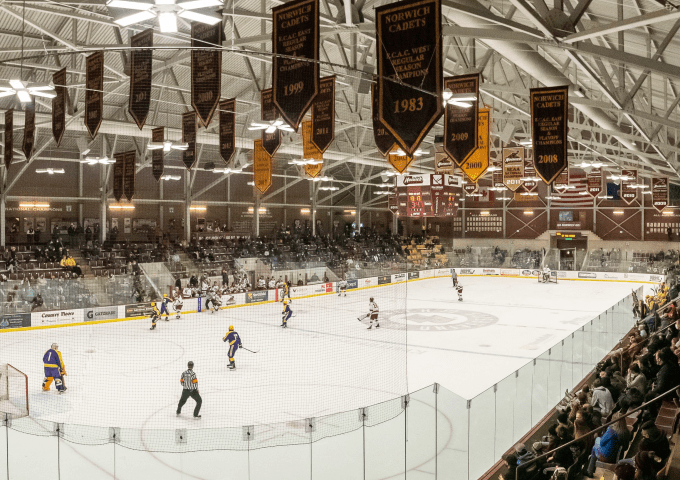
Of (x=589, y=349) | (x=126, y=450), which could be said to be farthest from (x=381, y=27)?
(x=589, y=349)

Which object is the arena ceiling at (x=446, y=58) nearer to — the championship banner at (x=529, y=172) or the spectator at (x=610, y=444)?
the championship banner at (x=529, y=172)

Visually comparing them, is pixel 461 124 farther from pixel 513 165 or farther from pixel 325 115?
pixel 513 165

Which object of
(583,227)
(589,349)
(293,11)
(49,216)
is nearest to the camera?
(293,11)

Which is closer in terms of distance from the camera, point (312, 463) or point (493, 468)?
point (312, 463)

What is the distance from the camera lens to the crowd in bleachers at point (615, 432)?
17.4ft

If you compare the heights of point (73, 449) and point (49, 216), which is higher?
point (49, 216)

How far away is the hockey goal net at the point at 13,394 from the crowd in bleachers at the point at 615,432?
31.6 feet

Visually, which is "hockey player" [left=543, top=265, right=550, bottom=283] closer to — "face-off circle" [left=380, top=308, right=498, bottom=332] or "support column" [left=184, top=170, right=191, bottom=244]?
"face-off circle" [left=380, top=308, right=498, bottom=332]

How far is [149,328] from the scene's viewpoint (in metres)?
21.7

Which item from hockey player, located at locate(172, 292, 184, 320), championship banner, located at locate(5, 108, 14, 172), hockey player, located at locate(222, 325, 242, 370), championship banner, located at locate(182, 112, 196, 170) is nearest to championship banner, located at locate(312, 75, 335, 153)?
hockey player, located at locate(222, 325, 242, 370)

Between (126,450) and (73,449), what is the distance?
2.34 ft

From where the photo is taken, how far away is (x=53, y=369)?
1303cm

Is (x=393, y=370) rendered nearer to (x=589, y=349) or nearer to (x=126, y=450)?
(x=589, y=349)

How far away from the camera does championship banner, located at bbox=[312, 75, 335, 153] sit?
45.5 ft
